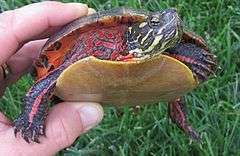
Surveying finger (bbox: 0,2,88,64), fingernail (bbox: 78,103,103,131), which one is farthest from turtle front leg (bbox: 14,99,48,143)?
finger (bbox: 0,2,88,64)

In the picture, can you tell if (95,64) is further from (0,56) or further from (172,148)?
(172,148)

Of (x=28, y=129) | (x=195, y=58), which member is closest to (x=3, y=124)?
(x=28, y=129)

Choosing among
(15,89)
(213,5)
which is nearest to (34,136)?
(15,89)

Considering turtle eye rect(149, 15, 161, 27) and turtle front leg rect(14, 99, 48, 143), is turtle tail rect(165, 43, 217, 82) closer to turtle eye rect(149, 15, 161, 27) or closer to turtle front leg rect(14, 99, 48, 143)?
turtle eye rect(149, 15, 161, 27)

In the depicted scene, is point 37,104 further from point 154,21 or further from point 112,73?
point 154,21

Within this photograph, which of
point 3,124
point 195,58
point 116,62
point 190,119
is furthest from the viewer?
point 190,119

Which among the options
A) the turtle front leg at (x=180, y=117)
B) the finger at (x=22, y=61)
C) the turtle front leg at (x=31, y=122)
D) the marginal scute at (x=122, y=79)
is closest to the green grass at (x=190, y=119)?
the turtle front leg at (x=180, y=117)
